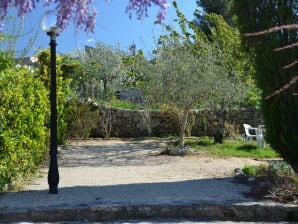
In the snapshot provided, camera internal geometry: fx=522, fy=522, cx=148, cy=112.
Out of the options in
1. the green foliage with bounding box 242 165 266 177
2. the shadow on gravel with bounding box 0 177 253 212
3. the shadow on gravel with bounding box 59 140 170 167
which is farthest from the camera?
the shadow on gravel with bounding box 59 140 170 167

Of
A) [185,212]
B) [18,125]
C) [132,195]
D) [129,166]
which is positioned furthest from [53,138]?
[129,166]

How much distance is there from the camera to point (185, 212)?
734cm

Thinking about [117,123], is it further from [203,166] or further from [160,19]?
[160,19]

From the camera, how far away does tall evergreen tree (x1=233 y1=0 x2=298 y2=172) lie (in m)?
9.12

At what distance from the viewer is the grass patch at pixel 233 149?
52.0 feet

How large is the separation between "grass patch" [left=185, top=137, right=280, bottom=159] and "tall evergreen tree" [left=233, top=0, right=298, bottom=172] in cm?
562

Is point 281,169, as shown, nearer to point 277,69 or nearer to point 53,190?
point 277,69

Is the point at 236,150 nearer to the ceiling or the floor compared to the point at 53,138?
nearer to the floor

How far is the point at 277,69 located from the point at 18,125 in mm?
4751

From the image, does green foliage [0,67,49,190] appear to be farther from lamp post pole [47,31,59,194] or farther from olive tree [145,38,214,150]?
olive tree [145,38,214,150]

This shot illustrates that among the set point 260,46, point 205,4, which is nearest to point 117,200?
point 260,46

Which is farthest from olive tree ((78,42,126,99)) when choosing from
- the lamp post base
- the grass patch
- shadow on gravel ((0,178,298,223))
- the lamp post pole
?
shadow on gravel ((0,178,298,223))

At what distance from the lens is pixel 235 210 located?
7.35m

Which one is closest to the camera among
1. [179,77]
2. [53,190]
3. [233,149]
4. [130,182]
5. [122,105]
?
[53,190]
